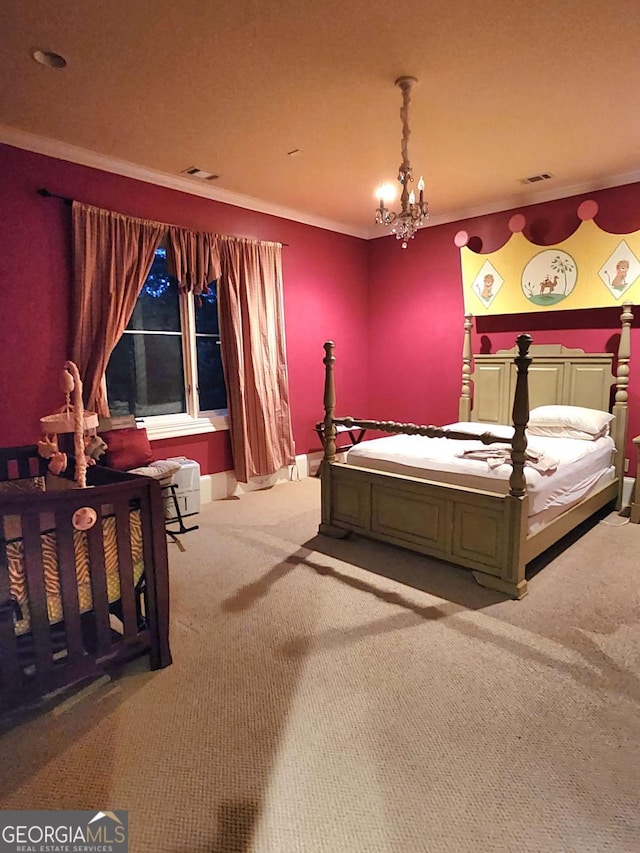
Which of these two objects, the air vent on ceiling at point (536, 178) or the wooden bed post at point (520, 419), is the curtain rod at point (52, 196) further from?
the air vent on ceiling at point (536, 178)

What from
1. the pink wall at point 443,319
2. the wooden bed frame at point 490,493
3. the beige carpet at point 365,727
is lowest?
the beige carpet at point 365,727

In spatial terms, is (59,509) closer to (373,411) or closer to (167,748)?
(167,748)

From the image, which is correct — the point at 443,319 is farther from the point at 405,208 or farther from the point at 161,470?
the point at 161,470

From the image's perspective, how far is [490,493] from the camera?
9.05ft

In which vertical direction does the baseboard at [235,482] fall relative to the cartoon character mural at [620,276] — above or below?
below

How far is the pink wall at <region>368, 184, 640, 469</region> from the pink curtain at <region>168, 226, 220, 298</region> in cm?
220

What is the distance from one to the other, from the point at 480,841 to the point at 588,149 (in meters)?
3.99

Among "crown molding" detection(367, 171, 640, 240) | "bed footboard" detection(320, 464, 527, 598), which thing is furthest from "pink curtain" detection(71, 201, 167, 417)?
"crown molding" detection(367, 171, 640, 240)

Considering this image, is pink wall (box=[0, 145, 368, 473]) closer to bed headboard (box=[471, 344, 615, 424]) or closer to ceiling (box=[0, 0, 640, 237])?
ceiling (box=[0, 0, 640, 237])

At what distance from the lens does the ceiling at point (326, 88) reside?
2066 mm

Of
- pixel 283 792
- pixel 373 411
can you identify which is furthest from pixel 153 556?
pixel 373 411

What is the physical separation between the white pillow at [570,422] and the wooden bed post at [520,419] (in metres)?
1.51

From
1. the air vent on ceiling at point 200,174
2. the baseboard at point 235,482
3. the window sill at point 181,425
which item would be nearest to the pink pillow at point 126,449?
the window sill at point 181,425

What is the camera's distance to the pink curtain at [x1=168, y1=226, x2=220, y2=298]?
3943 mm
